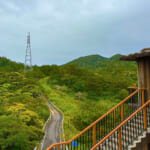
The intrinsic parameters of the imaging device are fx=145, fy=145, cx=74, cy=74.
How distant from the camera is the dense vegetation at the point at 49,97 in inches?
339

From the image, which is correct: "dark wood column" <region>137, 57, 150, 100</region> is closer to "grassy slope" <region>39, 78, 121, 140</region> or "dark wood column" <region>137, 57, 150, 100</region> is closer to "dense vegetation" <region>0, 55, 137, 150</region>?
"dense vegetation" <region>0, 55, 137, 150</region>

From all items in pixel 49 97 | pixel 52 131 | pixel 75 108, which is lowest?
pixel 52 131

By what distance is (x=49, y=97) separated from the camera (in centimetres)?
2800

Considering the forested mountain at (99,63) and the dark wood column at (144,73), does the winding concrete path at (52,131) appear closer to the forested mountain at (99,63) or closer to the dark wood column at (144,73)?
the dark wood column at (144,73)

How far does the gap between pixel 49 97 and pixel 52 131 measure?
13266mm

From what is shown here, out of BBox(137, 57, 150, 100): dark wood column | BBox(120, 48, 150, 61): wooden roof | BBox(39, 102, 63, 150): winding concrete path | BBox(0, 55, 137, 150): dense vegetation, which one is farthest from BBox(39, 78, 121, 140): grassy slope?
BBox(120, 48, 150, 61): wooden roof

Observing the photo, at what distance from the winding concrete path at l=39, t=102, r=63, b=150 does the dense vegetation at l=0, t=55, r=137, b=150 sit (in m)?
0.92

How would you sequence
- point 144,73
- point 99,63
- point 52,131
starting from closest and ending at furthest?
point 144,73, point 52,131, point 99,63

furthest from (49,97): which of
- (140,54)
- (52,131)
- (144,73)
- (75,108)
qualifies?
(140,54)

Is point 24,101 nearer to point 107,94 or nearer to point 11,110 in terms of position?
point 11,110

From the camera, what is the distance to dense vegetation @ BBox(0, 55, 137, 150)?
8.61m

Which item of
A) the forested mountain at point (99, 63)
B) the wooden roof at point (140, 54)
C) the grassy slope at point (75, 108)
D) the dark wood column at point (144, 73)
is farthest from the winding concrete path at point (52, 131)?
the forested mountain at point (99, 63)

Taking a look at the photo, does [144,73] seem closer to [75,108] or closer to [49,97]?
[75,108]

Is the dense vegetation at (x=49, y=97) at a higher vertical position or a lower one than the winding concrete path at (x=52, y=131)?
higher
